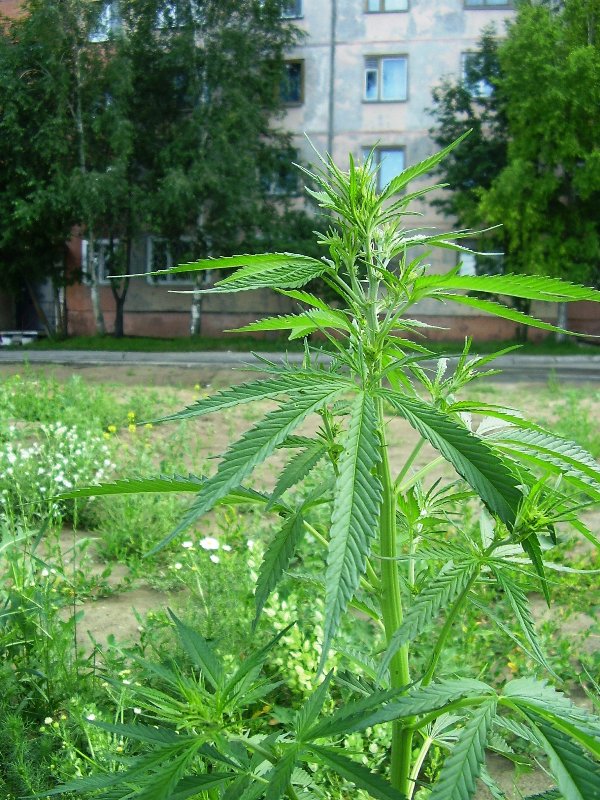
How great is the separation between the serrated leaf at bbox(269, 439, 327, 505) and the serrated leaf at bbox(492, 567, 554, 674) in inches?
11.7

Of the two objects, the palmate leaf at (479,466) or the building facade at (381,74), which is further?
the building facade at (381,74)

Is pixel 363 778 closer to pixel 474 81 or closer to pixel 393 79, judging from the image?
pixel 474 81

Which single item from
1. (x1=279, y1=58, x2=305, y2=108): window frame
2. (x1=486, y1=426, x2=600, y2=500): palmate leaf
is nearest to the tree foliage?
(x1=279, y1=58, x2=305, y2=108): window frame

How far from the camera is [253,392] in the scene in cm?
104

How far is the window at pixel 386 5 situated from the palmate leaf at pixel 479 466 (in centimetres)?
2387

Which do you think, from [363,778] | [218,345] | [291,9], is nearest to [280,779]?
[363,778]

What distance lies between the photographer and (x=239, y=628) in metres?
2.65

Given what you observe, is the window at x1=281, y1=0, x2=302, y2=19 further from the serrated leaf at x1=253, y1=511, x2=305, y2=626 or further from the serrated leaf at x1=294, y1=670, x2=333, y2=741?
the serrated leaf at x1=294, y1=670, x2=333, y2=741

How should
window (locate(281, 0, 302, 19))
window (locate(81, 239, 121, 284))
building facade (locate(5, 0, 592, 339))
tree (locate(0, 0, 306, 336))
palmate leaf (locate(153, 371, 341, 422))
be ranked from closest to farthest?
palmate leaf (locate(153, 371, 341, 422)) → tree (locate(0, 0, 306, 336)) → window (locate(281, 0, 302, 19)) → building facade (locate(5, 0, 592, 339)) → window (locate(81, 239, 121, 284))

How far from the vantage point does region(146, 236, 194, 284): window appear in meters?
22.3

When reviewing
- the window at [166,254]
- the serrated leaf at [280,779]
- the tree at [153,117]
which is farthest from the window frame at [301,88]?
the serrated leaf at [280,779]

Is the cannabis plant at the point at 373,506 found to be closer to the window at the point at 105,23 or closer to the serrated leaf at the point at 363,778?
the serrated leaf at the point at 363,778

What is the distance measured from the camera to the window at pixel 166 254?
73.2 feet

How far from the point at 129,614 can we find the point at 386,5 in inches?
890
